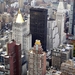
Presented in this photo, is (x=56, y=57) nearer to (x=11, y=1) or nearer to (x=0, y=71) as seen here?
(x=0, y=71)

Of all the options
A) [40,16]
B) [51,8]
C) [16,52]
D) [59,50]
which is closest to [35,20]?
[40,16]

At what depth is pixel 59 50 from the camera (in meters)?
23.6

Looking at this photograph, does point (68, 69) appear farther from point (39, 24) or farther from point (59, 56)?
point (39, 24)

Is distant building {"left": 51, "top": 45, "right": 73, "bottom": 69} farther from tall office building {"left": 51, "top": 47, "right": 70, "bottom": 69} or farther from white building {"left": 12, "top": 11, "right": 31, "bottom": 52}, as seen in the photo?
white building {"left": 12, "top": 11, "right": 31, "bottom": 52}

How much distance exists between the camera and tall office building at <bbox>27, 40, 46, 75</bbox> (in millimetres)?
18500

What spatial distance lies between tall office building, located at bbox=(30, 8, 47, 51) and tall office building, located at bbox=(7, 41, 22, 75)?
6443 millimetres

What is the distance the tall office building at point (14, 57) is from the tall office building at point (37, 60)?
5.45ft

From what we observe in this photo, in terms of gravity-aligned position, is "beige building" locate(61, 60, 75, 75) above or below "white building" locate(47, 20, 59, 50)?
below

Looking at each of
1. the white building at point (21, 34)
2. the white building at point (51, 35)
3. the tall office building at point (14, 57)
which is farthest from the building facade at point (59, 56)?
the white building at point (51, 35)

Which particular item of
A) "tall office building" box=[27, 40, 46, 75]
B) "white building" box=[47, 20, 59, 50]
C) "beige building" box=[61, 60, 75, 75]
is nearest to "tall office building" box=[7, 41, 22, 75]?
"tall office building" box=[27, 40, 46, 75]

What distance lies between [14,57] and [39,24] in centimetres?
728

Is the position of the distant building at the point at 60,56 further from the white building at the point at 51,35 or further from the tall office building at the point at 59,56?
the white building at the point at 51,35

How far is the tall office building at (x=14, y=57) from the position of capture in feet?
64.3

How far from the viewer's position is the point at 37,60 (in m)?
18.6
